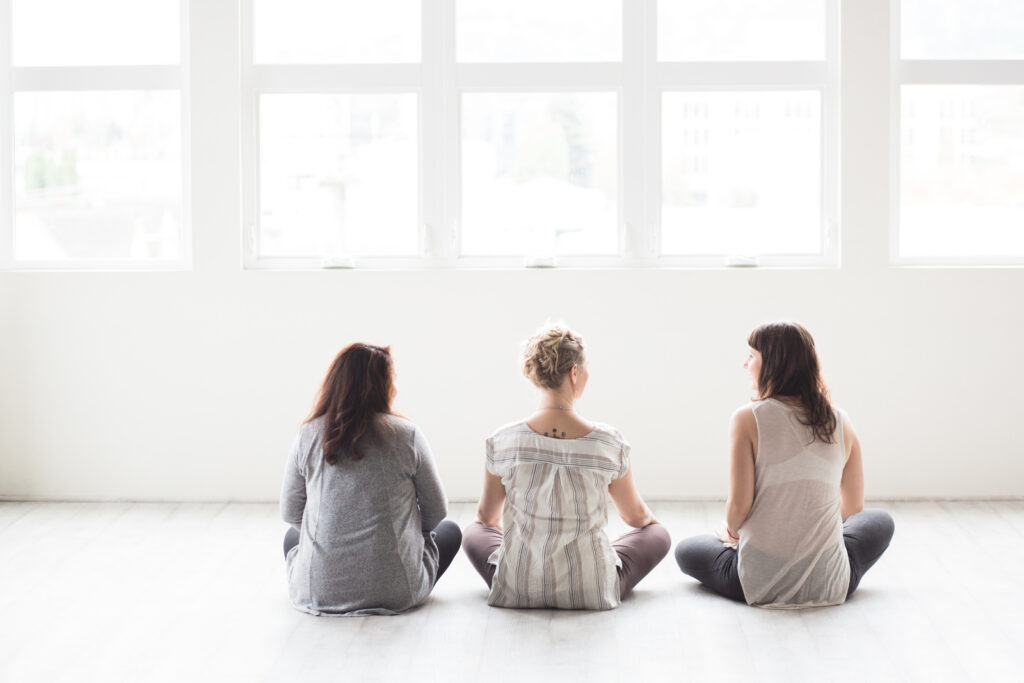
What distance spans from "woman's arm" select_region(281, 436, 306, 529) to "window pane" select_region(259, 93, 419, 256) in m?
1.72

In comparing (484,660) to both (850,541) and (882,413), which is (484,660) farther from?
(882,413)

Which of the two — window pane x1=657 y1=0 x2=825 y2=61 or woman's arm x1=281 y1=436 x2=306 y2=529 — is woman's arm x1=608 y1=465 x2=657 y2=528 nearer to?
woman's arm x1=281 y1=436 x2=306 y2=529

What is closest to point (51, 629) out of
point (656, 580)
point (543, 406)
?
point (543, 406)

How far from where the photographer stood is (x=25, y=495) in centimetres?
472

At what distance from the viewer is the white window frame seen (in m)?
4.61

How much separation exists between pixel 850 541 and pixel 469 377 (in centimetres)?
183

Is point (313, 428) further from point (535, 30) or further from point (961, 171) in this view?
point (961, 171)

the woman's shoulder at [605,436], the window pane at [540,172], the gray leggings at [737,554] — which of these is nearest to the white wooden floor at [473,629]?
the gray leggings at [737,554]

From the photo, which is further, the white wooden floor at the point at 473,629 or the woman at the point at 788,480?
the woman at the point at 788,480

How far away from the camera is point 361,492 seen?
307cm

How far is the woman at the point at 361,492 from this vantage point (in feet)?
10.1

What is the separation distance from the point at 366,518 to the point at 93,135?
2527 millimetres

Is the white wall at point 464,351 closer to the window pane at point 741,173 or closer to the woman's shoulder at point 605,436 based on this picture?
the window pane at point 741,173

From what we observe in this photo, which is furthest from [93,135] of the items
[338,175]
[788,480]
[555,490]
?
[788,480]
